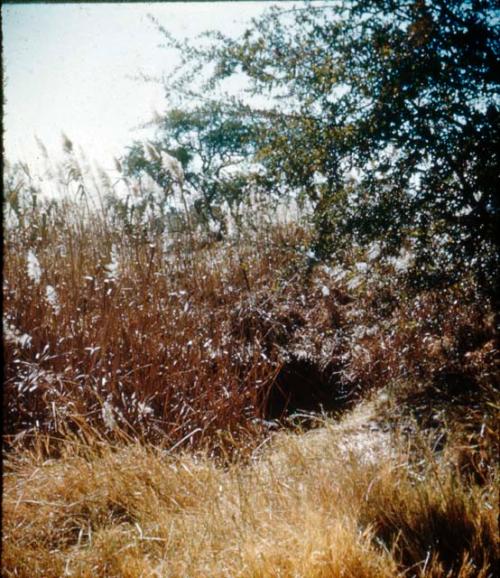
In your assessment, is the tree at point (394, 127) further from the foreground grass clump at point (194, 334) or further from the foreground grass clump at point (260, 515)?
the foreground grass clump at point (260, 515)

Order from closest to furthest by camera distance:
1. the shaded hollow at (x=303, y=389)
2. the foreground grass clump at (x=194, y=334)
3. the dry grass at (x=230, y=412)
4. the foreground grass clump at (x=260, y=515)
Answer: the foreground grass clump at (x=260, y=515), the dry grass at (x=230, y=412), the foreground grass clump at (x=194, y=334), the shaded hollow at (x=303, y=389)

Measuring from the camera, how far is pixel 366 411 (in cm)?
283

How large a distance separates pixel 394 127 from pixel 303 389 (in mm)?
2280

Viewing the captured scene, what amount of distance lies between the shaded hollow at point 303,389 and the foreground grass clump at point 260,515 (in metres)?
1.07

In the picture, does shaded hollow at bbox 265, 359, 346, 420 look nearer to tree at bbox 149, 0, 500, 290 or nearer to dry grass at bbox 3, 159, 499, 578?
dry grass at bbox 3, 159, 499, 578

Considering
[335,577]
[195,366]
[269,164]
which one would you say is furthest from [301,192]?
[335,577]

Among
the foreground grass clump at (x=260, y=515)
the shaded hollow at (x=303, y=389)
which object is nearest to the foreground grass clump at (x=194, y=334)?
the shaded hollow at (x=303, y=389)

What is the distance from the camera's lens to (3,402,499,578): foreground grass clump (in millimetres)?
1501

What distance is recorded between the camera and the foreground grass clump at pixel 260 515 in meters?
1.50

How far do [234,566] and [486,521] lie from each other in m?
0.93

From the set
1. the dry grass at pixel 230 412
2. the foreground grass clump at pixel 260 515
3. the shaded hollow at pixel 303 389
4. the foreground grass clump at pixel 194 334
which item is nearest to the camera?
the foreground grass clump at pixel 260 515

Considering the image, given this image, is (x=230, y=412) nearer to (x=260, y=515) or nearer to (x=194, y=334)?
(x=194, y=334)

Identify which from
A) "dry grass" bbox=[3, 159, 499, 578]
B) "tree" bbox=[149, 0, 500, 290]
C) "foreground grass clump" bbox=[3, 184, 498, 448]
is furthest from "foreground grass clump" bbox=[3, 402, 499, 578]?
"tree" bbox=[149, 0, 500, 290]

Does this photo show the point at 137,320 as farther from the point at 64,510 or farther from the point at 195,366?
the point at 64,510
